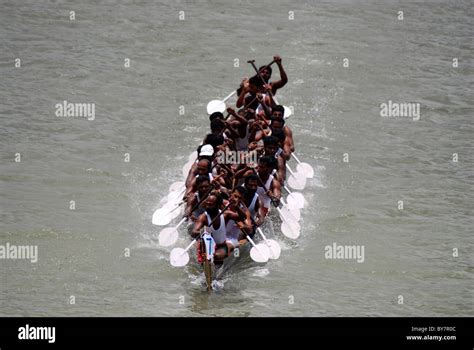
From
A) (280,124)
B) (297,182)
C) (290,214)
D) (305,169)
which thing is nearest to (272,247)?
(290,214)

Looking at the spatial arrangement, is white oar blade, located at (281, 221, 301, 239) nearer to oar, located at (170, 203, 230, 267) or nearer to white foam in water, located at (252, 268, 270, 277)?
white foam in water, located at (252, 268, 270, 277)

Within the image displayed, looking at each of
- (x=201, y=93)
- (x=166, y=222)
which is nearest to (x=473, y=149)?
(x=201, y=93)

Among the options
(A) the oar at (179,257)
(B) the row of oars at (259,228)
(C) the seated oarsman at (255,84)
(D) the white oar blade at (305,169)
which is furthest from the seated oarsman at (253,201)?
(C) the seated oarsman at (255,84)

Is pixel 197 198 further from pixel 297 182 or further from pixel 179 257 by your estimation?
pixel 297 182

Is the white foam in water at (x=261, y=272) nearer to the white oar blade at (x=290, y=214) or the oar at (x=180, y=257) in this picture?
the white oar blade at (x=290, y=214)

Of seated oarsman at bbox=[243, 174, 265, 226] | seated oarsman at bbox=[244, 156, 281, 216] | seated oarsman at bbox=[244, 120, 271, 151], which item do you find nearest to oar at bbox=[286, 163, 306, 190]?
seated oarsman at bbox=[244, 120, 271, 151]
